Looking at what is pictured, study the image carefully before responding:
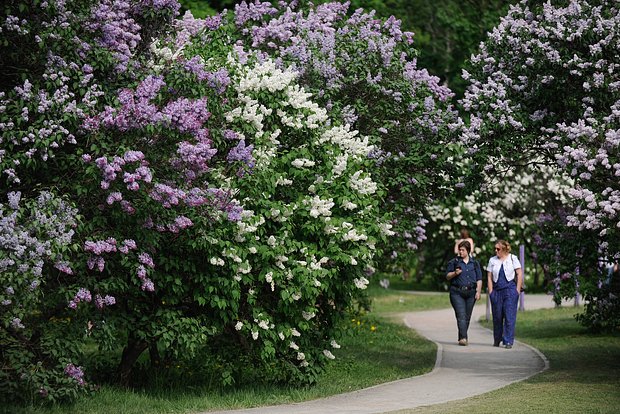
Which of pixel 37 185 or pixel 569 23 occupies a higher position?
pixel 569 23

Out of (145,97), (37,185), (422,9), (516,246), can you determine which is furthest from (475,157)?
(516,246)

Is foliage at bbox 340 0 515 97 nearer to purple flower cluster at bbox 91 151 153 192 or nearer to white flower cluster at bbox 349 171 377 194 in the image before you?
white flower cluster at bbox 349 171 377 194

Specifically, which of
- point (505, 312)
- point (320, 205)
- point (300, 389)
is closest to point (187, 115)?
point (320, 205)

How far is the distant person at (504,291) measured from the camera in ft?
57.8

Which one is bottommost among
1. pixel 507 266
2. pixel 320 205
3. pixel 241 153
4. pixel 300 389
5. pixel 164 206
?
pixel 300 389

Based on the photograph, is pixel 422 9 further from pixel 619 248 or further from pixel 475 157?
pixel 619 248

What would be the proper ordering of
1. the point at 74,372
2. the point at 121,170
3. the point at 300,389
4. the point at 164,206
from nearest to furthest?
the point at 121,170
the point at 164,206
the point at 74,372
the point at 300,389

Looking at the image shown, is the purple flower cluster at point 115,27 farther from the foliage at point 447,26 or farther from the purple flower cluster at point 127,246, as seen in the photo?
the foliage at point 447,26

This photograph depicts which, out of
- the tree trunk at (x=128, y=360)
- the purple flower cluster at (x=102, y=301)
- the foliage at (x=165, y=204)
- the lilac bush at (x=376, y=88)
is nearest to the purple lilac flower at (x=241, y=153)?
the foliage at (x=165, y=204)

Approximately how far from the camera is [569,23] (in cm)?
1361

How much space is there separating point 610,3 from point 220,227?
584 centimetres

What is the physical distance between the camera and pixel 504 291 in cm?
1761

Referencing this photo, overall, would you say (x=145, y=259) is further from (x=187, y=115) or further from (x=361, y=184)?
(x=361, y=184)

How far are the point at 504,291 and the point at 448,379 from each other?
4.02 m
